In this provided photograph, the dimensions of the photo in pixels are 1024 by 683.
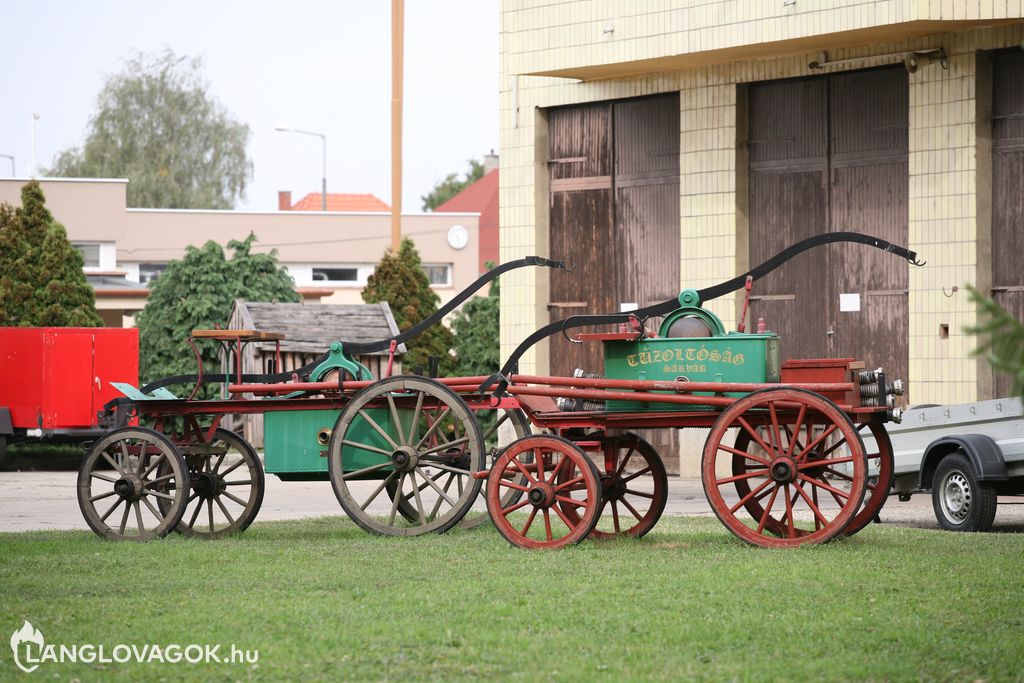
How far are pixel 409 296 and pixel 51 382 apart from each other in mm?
8230

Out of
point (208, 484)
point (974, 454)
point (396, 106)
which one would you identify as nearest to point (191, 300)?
point (396, 106)

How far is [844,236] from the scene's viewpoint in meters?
10.7

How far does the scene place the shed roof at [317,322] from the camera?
87.6 feet

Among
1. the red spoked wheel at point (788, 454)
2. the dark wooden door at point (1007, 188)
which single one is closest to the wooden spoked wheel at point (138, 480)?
the red spoked wheel at point (788, 454)

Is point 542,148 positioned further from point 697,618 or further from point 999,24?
point 697,618

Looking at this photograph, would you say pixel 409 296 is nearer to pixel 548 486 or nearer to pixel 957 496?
pixel 957 496

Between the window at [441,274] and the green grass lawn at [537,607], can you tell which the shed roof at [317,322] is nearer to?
the green grass lawn at [537,607]

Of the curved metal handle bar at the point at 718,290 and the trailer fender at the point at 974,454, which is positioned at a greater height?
the curved metal handle bar at the point at 718,290

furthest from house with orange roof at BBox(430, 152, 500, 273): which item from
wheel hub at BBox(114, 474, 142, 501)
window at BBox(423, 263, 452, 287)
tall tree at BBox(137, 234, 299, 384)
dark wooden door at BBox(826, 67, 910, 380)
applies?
wheel hub at BBox(114, 474, 142, 501)

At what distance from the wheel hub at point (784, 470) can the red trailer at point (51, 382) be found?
14992 mm

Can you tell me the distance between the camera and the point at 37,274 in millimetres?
26766

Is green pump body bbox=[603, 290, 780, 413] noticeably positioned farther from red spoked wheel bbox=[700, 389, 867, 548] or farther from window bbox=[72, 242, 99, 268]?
window bbox=[72, 242, 99, 268]

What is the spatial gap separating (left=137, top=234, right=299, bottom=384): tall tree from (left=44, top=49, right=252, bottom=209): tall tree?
39.9 m

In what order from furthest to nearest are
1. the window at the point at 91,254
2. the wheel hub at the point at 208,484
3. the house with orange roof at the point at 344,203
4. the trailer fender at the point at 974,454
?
the house with orange roof at the point at 344,203 → the window at the point at 91,254 → the trailer fender at the point at 974,454 → the wheel hub at the point at 208,484
